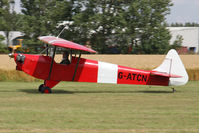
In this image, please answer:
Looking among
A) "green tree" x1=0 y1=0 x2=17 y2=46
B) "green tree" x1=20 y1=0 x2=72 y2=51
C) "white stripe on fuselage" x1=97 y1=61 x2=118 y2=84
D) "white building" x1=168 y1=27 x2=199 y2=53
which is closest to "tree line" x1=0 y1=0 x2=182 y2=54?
"green tree" x1=20 y1=0 x2=72 y2=51

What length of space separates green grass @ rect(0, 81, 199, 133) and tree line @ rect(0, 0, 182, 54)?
18.9 metres

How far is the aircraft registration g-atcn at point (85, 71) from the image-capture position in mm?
13086

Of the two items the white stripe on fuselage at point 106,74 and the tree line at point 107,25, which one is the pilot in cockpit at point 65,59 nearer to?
the white stripe on fuselage at point 106,74

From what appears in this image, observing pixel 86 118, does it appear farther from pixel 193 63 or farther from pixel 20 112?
pixel 193 63

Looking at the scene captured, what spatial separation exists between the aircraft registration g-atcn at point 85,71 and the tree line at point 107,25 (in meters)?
17.1

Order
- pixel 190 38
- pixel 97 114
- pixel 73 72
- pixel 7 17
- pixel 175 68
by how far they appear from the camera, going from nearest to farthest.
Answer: pixel 97 114 < pixel 73 72 < pixel 175 68 < pixel 7 17 < pixel 190 38

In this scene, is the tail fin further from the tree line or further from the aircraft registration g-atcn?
the tree line

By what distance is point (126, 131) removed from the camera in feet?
23.2

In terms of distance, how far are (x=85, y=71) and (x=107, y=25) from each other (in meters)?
18.0

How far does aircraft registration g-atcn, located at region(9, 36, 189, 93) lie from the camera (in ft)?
42.9

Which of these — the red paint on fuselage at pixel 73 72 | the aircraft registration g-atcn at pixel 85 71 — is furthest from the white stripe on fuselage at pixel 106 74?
the red paint on fuselage at pixel 73 72

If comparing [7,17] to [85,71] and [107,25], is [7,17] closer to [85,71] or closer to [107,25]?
[107,25]

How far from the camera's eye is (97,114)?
29.2 ft

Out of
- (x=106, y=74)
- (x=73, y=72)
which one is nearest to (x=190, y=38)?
(x=106, y=74)
